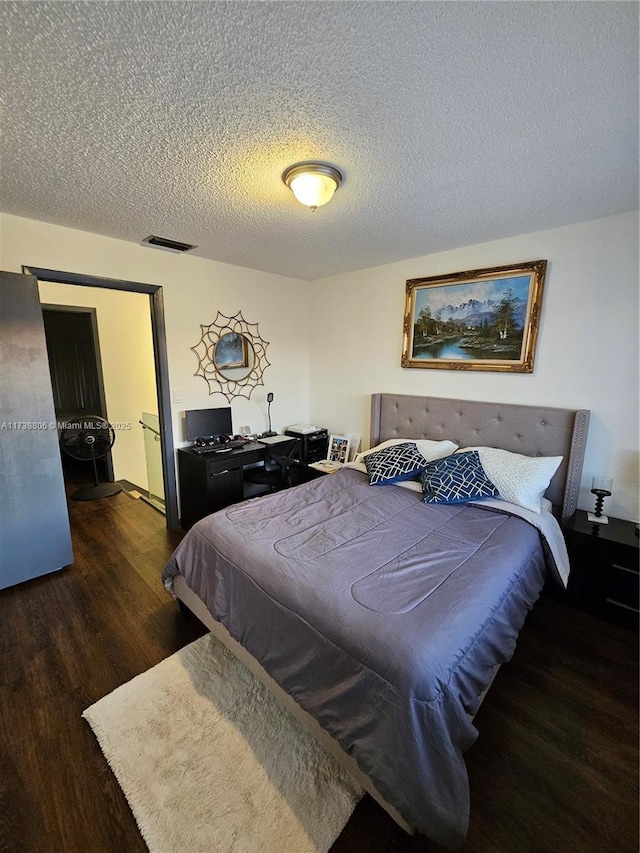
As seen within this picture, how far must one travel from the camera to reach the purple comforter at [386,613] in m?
1.11

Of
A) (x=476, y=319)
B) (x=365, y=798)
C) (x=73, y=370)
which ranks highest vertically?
(x=476, y=319)

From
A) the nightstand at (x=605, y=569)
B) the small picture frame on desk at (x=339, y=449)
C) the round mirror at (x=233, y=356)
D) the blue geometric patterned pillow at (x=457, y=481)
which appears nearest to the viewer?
the nightstand at (x=605, y=569)

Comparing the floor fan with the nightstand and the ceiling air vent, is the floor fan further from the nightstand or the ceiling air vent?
the nightstand

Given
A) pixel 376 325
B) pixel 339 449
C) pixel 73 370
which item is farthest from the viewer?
pixel 73 370

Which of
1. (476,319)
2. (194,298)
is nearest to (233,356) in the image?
(194,298)

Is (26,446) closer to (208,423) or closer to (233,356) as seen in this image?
(208,423)

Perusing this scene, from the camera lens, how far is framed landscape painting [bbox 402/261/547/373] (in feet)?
8.70

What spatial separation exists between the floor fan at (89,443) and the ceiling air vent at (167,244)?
2182mm

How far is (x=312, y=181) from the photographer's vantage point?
1.75m

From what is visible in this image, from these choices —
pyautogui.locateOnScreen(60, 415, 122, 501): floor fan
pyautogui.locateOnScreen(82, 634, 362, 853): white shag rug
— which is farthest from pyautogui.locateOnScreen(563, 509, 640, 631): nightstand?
pyautogui.locateOnScreen(60, 415, 122, 501): floor fan

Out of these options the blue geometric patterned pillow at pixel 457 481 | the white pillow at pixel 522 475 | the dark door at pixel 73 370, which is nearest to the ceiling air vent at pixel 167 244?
the dark door at pixel 73 370

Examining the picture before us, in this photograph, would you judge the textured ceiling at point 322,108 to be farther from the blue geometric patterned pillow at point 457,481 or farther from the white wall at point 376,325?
the blue geometric patterned pillow at point 457,481

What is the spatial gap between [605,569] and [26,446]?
3.85 meters

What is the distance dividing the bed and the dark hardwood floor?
0.33 meters
